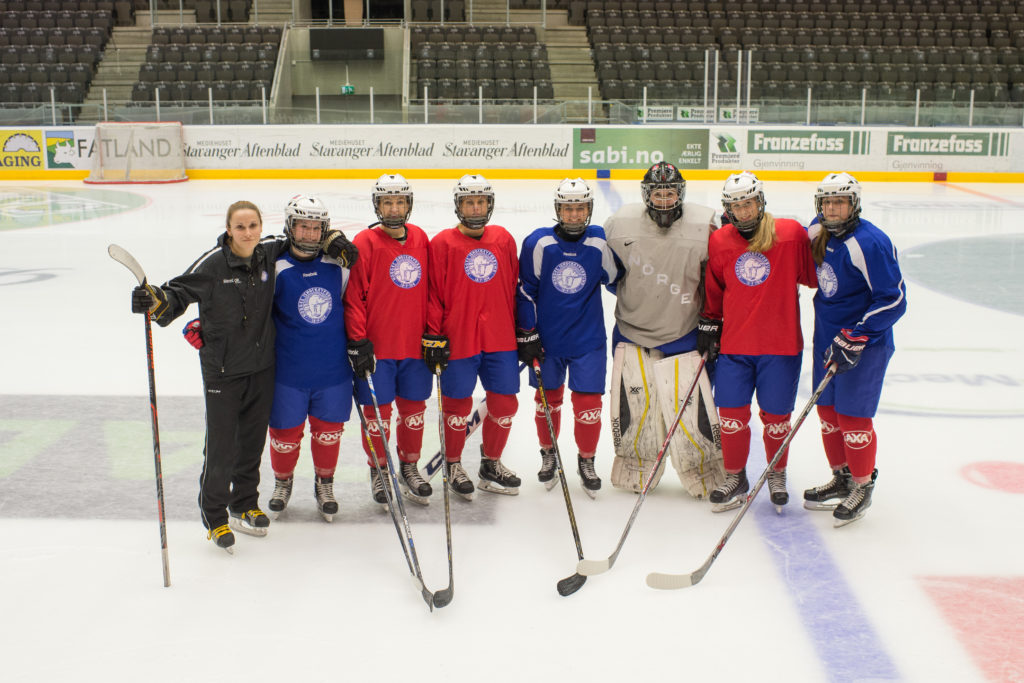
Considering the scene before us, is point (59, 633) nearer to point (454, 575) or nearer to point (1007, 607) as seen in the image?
point (454, 575)

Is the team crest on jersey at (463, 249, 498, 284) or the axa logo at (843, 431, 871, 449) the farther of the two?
the team crest on jersey at (463, 249, 498, 284)

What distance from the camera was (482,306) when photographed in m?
3.74

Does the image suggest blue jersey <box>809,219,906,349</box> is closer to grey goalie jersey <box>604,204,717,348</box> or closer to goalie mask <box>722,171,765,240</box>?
goalie mask <box>722,171,765,240</box>

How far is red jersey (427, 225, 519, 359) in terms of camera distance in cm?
372

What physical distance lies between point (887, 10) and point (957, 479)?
66.0ft

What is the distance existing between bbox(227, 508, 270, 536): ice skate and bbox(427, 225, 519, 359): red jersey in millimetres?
936

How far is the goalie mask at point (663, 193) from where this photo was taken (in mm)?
3723

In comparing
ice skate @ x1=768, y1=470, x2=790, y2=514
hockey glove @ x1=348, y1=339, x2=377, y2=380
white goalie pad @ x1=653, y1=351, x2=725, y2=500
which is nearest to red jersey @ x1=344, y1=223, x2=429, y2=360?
hockey glove @ x1=348, y1=339, x2=377, y2=380

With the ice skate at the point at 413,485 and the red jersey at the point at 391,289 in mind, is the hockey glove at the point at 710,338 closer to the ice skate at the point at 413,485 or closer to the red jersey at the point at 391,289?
the red jersey at the point at 391,289

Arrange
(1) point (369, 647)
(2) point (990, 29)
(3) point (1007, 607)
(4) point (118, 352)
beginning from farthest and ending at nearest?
1. (2) point (990, 29)
2. (4) point (118, 352)
3. (3) point (1007, 607)
4. (1) point (369, 647)

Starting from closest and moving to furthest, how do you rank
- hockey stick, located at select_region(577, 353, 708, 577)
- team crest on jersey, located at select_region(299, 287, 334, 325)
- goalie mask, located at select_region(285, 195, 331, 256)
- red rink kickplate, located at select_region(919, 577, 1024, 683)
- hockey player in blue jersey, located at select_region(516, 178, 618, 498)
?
red rink kickplate, located at select_region(919, 577, 1024, 683)
hockey stick, located at select_region(577, 353, 708, 577)
goalie mask, located at select_region(285, 195, 331, 256)
team crest on jersey, located at select_region(299, 287, 334, 325)
hockey player in blue jersey, located at select_region(516, 178, 618, 498)

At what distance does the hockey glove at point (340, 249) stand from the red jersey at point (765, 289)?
4.55 feet

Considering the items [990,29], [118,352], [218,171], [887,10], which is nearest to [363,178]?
[218,171]

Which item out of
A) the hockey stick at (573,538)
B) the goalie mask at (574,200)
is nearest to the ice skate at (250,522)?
the hockey stick at (573,538)
